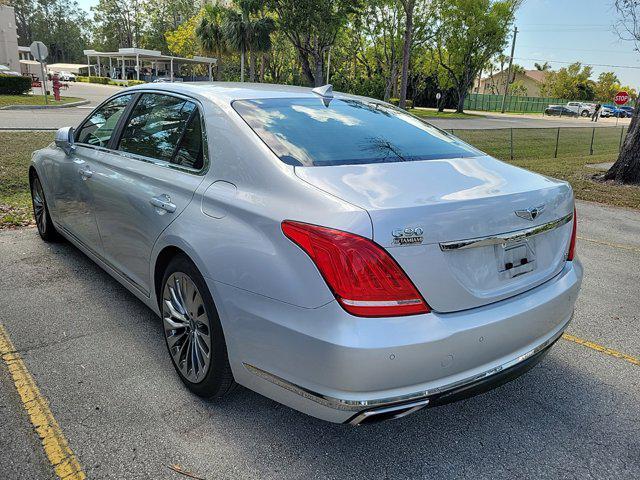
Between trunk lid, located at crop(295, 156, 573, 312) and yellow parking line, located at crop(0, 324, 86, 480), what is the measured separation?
1633mm

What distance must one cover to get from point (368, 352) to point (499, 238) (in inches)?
30.8

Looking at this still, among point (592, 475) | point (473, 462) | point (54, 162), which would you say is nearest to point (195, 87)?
point (54, 162)

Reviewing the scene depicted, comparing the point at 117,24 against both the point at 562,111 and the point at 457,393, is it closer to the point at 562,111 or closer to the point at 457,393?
the point at 562,111

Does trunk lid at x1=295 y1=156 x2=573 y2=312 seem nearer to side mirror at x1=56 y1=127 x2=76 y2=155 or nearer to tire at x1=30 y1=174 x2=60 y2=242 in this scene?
side mirror at x1=56 y1=127 x2=76 y2=155

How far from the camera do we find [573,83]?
90.9 meters

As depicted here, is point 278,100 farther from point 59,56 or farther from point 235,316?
point 59,56

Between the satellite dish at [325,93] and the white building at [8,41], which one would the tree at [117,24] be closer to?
the white building at [8,41]

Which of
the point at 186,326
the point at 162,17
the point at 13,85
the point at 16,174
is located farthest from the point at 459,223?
the point at 162,17

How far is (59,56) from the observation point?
118 m

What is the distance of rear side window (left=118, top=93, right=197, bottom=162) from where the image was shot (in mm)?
3107

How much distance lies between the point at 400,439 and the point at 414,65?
Answer: 57.0 metres

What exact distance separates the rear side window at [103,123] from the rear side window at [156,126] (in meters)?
0.26

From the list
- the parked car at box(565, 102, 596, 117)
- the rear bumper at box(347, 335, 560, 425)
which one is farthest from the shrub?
the parked car at box(565, 102, 596, 117)

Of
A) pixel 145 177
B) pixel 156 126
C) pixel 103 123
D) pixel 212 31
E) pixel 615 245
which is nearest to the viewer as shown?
pixel 145 177
